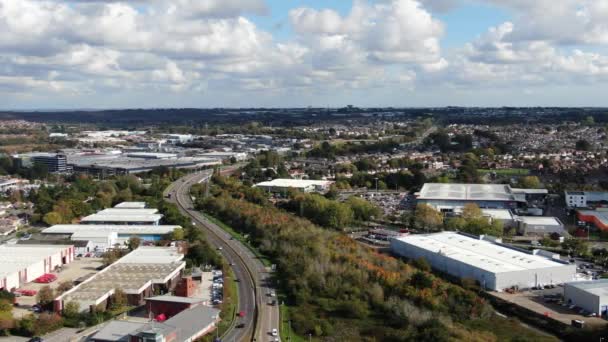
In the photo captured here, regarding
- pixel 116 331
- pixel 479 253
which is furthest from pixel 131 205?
pixel 116 331

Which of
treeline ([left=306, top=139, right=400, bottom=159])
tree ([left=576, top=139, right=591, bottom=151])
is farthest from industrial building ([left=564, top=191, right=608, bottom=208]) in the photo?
treeline ([left=306, top=139, right=400, bottom=159])

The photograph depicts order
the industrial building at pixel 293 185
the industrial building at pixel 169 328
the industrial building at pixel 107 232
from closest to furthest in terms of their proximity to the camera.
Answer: the industrial building at pixel 169 328, the industrial building at pixel 107 232, the industrial building at pixel 293 185

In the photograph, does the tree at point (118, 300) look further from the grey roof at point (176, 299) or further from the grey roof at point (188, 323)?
the grey roof at point (188, 323)

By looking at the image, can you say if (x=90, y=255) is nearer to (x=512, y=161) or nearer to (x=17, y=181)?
(x=17, y=181)

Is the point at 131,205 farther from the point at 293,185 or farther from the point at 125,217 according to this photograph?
the point at 293,185

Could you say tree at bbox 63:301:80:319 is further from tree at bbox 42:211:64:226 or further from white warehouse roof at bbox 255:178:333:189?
white warehouse roof at bbox 255:178:333:189

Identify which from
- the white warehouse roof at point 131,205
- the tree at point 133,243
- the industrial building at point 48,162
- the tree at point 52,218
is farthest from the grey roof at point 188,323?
the industrial building at point 48,162

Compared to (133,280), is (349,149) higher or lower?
higher

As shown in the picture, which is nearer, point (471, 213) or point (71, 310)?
point (71, 310)
